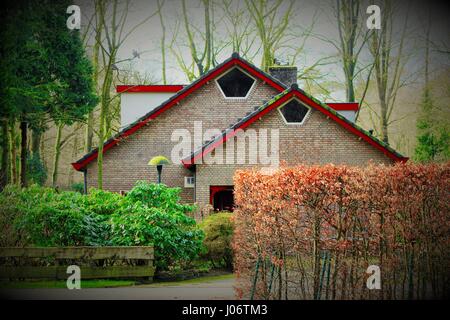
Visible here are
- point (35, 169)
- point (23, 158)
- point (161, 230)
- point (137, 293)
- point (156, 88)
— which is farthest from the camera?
point (35, 169)

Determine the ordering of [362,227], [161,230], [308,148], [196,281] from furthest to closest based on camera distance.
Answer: [308,148]
[161,230]
[196,281]
[362,227]

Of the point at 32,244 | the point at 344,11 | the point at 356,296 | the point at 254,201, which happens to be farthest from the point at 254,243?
the point at 344,11

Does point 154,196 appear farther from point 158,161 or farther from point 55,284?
point 158,161

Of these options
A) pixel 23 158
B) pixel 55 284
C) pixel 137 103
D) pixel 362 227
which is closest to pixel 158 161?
pixel 137 103

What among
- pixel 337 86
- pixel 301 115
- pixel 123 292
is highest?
pixel 337 86

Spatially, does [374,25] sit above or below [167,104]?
above

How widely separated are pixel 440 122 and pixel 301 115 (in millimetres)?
13150

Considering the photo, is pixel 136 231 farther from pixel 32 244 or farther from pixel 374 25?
pixel 374 25

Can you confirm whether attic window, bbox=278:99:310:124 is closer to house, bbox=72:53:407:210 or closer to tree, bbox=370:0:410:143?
house, bbox=72:53:407:210

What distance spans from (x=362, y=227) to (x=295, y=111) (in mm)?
13196

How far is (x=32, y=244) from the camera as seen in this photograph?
1418cm

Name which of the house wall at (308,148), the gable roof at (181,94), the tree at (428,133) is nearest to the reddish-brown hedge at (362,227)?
the house wall at (308,148)

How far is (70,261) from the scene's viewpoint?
13719 mm

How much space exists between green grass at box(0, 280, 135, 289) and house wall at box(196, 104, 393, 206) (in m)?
8.36
